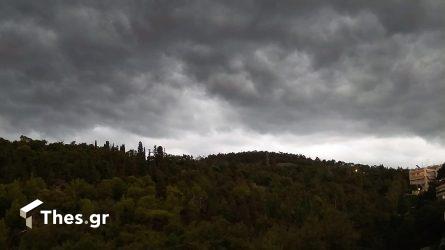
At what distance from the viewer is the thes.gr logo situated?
234 feet

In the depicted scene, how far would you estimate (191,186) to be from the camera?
11775 cm

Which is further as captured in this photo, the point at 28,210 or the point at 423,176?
the point at 423,176

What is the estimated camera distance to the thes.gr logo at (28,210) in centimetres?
7119

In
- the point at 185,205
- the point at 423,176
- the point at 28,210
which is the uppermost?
the point at 423,176

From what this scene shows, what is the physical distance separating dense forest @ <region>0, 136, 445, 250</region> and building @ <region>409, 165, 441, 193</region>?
5713 millimetres

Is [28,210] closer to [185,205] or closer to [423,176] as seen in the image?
[185,205]

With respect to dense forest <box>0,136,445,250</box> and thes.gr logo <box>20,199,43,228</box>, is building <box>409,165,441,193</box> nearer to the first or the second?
dense forest <box>0,136,445,250</box>

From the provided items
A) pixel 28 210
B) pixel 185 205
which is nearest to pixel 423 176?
pixel 185 205

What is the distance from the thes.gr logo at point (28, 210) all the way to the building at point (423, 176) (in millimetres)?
78245

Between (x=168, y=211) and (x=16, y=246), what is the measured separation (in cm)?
3131

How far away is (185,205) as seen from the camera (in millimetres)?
102438

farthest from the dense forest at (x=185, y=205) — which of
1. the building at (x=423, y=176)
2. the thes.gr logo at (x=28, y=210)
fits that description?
the building at (x=423, y=176)

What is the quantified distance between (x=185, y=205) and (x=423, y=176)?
56699 millimetres

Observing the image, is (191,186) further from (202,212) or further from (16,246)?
(16,246)
